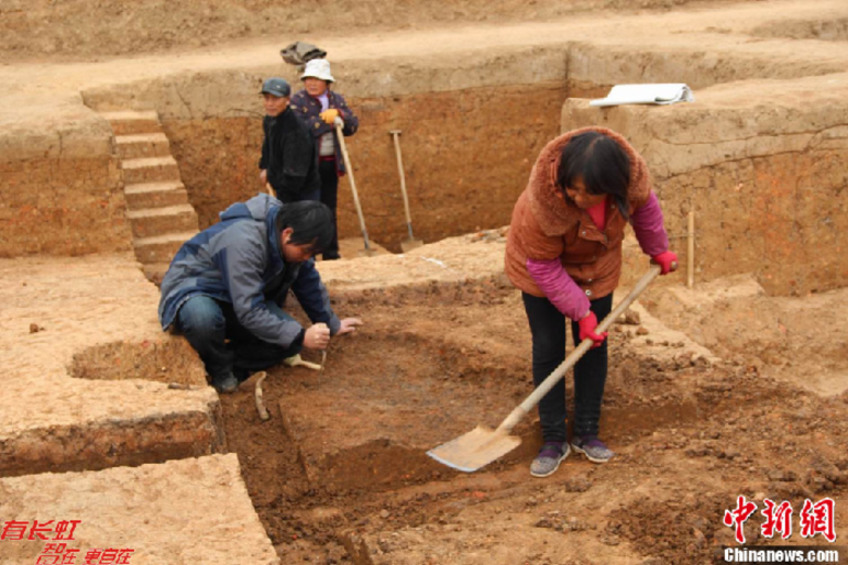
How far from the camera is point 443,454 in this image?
3818 millimetres

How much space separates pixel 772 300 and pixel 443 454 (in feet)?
9.35

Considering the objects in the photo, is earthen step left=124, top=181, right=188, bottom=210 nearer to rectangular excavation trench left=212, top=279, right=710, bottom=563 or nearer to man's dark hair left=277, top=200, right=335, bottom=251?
rectangular excavation trench left=212, top=279, right=710, bottom=563

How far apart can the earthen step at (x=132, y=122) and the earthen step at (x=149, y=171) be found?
18.7 inches

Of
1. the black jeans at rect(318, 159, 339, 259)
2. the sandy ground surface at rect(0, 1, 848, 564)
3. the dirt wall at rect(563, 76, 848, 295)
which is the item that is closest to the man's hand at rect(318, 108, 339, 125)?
the black jeans at rect(318, 159, 339, 259)

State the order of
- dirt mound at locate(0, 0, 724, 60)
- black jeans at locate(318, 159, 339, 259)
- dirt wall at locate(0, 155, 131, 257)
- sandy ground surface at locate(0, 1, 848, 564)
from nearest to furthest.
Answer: sandy ground surface at locate(0, 1, 848, 564) < dirt wall at locate(0, 155, 131, 257) < black jeans at locate(318, 159, 339, 259) < dirt mound at locate(0, 0, 724, 60)

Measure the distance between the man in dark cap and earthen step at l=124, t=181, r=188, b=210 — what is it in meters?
0.80

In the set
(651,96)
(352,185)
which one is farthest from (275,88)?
(651,96)

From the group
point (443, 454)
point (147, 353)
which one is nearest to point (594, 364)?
point (443, 454)

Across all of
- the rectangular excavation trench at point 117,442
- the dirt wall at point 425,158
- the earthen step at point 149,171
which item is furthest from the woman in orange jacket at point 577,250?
the dirt wall at point 425,158

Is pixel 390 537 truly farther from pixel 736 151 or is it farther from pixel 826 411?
pixel 736 151

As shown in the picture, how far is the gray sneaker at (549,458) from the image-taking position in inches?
157

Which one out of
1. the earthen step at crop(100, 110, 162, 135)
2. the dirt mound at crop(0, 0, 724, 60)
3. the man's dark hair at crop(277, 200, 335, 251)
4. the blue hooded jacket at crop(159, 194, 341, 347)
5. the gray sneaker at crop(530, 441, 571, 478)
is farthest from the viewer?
the dirt mound at crop(0, 0, 724, 60)

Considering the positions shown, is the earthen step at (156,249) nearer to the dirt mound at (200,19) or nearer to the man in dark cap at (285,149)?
the man in dark cap at (285,149)

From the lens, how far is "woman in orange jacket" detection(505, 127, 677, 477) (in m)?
3.25
